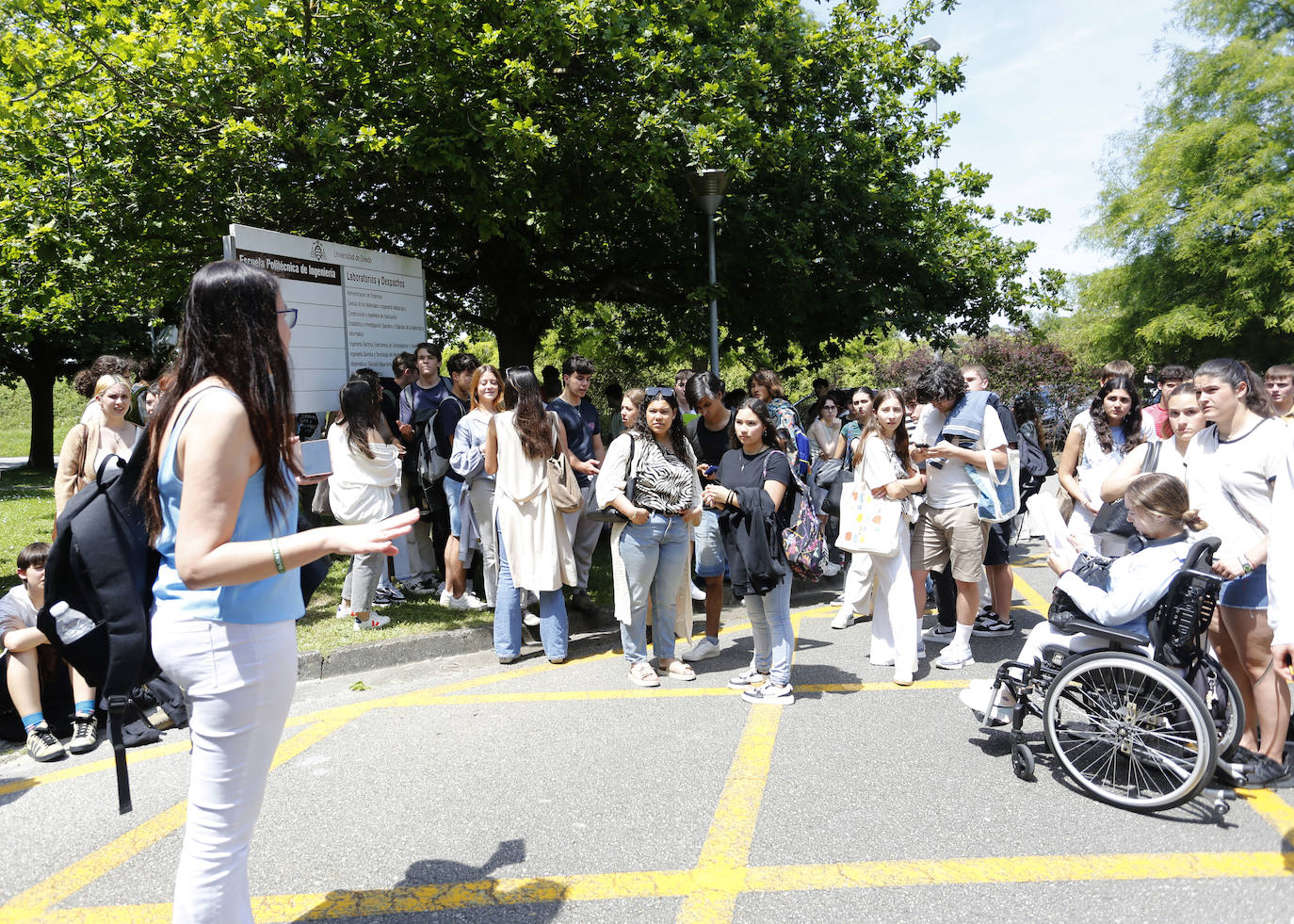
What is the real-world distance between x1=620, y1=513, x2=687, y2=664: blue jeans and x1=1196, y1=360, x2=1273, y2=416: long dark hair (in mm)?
2915

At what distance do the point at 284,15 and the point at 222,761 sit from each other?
7.39 meters

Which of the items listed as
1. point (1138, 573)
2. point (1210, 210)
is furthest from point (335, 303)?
point (1210, 210)

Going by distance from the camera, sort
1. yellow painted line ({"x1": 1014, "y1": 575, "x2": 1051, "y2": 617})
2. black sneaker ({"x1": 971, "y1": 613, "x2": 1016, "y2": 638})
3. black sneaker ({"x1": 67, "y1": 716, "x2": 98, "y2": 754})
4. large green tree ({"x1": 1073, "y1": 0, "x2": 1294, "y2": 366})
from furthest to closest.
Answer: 1. large green tree ({"x1": 1073, "y1": 0, "x2": 1294, "y2": 366})
2. yellow painted line ({"x1": 1014, "y1": 575, "x2": 1051, "y2": 617})
3. black sneaker ({"x1": 971, "y1": 613, "x2": 1016, "y2": 638})
4. black sneaker ({"x1": 67, "y1": 716, "x2": 98, "y2": 754})

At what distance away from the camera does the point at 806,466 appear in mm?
6492

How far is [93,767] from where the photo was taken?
14.4 ft

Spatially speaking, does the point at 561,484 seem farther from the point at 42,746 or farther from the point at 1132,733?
the point at 1132,733

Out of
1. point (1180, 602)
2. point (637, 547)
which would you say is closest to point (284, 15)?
point (637, 547)

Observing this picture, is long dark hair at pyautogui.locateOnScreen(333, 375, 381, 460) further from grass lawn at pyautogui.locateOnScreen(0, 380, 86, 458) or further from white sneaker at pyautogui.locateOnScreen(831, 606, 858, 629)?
grass lawn at pyautogui.locateOnScreen(0, 380, 86, 458)

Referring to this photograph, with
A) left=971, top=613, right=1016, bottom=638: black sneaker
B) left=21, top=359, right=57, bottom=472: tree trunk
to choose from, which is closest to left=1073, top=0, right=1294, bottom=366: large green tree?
left=971, top=613, right=1016, bottom=638: black sneaker

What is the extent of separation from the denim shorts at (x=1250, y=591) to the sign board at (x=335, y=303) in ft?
21.5

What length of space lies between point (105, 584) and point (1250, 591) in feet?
14.3

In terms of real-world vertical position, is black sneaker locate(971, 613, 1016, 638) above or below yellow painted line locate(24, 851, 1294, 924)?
above

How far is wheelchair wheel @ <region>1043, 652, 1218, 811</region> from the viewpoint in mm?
3490

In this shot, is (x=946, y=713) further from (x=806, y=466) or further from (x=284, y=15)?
(x=284, y=15)
